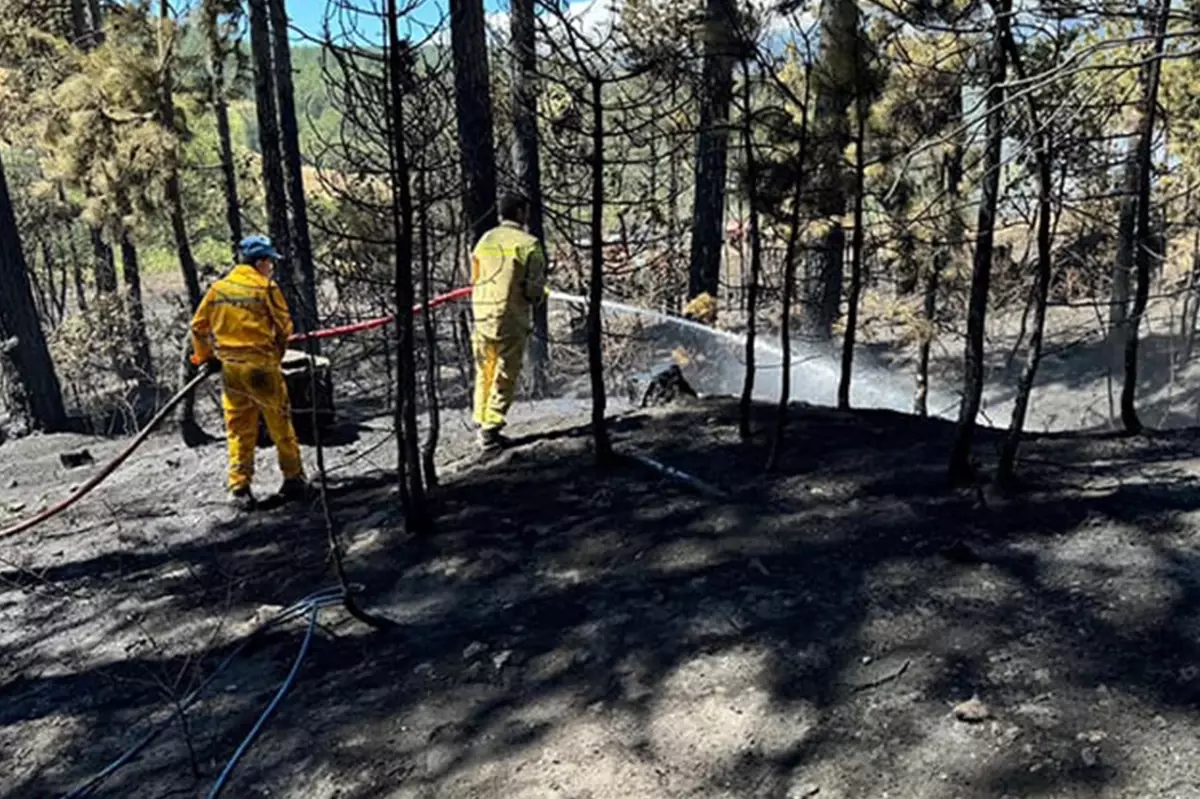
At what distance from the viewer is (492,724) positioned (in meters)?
3.59

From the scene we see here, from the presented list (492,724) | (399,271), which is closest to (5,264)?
(399,271)

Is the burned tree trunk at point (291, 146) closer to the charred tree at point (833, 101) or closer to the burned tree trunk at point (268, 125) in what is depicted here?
the burned tree trunk at point (268, 125)

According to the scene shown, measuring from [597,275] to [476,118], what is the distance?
514 centimetres

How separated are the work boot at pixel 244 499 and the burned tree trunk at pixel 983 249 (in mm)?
4830

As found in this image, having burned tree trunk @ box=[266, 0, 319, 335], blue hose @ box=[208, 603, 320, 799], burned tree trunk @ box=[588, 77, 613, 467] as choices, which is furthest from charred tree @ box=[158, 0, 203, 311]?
blue hose @ box=[208, 603, 320, 799]

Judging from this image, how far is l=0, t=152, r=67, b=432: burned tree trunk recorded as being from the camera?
1116cm

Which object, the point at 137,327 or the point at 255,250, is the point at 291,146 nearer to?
the point at 137,327

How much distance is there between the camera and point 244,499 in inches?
272

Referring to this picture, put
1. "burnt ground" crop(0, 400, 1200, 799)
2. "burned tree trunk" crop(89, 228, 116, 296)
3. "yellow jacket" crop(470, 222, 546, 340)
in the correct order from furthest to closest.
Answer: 1. "burned tree trunk" crop(89, 228, 116, 296)
2. "yellow jacket" crop(470, 222, 546, 340)
3. "burnt ground" crop(0, 400, 1200, 799)

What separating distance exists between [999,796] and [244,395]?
17.4 feet

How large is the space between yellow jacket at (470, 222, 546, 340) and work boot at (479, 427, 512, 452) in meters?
0.78

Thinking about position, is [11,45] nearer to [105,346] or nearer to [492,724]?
[105,346]

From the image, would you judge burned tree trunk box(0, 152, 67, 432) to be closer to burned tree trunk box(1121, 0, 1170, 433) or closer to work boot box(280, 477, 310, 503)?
work boot box(280, 477, 310, 503)

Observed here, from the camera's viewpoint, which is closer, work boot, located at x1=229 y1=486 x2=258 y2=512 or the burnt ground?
the burnt ground
